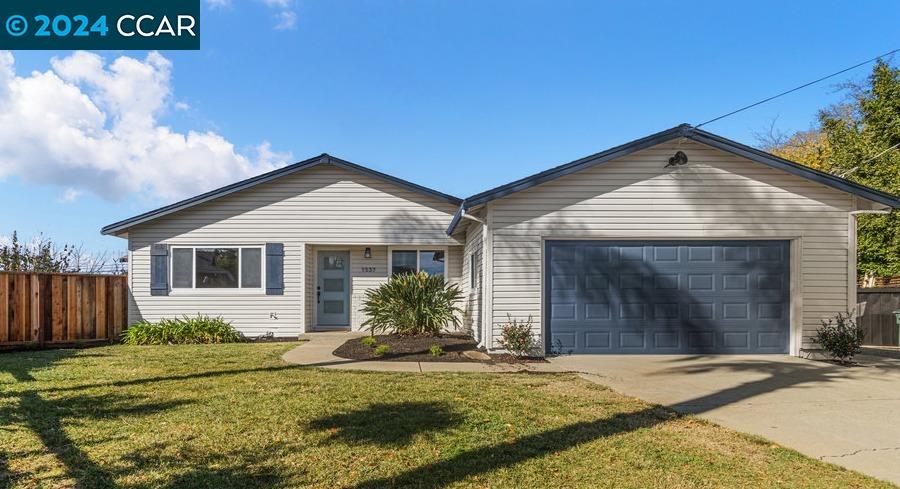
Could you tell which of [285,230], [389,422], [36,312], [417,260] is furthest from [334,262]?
[389,422]

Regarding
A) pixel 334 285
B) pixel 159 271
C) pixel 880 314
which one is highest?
pixel 159 271

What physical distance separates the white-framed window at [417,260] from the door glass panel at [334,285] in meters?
Answer: 1.41

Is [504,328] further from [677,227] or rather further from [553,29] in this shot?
[553,29]

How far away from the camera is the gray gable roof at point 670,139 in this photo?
32.1 feet

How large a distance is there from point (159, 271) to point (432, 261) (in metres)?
6.72

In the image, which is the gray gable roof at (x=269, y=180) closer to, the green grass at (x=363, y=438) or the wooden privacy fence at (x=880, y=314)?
the green grass at (x=363, y=438)

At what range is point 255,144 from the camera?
17.7 m

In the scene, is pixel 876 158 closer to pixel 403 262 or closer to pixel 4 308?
pixel 403 262

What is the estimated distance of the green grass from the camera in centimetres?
378

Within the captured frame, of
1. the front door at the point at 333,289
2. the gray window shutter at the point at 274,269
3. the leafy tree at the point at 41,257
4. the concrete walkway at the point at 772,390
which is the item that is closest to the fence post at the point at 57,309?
the gray window shutter at the point at 274,269

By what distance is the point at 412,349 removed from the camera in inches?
402

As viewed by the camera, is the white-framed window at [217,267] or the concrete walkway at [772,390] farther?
the white-framed window at [217,267]

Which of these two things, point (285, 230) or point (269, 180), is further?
point (285, 230)

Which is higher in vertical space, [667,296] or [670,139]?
[670,139]
